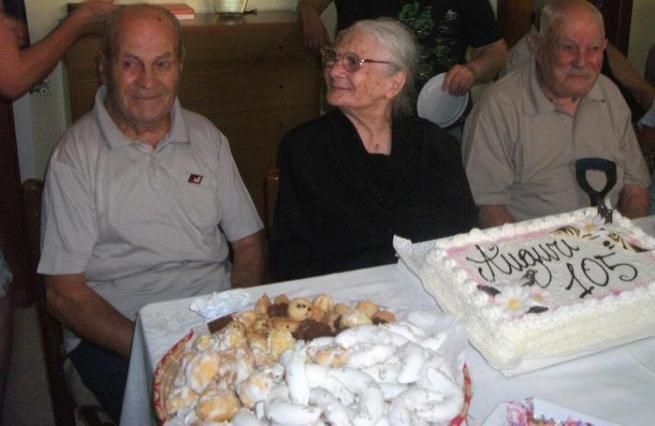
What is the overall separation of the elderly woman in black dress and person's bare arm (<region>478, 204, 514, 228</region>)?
23 cm

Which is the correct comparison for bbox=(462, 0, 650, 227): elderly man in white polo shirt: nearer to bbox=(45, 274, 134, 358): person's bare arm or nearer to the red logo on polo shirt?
the red logo on polo shirt

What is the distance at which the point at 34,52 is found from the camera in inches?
81.9

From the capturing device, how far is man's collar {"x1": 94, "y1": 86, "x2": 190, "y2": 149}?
1.80m

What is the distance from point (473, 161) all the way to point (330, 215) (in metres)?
0.59

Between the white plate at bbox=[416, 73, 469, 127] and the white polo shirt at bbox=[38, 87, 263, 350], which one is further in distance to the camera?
the white plate at bbox=[416, 73, 469, 127]

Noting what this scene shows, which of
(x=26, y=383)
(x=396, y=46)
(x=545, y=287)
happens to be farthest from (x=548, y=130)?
(x=26, y=383)

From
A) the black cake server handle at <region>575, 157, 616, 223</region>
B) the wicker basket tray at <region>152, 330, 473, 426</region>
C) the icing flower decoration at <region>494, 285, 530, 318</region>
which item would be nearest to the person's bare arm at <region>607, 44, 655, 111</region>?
the black cake server handle at <region>575, 157, 616, 223</region>

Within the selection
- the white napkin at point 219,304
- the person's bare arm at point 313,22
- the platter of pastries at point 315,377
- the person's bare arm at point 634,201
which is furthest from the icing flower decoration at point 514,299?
the person's bare arm at point 313,22

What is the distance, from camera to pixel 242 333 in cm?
106

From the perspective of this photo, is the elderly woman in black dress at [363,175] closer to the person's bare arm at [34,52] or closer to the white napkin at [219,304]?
the white napkin at [219,304]

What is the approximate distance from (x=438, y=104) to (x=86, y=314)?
1.35 metres

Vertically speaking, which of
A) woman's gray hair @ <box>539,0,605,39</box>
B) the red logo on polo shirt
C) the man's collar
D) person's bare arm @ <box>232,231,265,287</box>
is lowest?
person's bare arm @ <box>232,231,265,287</box>

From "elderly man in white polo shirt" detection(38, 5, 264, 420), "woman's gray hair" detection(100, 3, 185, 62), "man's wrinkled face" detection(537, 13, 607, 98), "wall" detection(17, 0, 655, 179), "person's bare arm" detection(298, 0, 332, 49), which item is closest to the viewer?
"elderly man in white polo shirt" detection(38, 5, 264, 420)

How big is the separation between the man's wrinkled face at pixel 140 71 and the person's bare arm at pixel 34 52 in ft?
1.09
